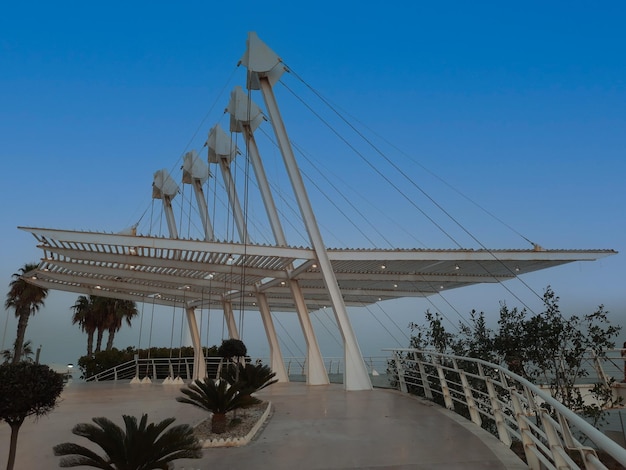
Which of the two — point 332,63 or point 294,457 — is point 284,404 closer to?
point 294,457

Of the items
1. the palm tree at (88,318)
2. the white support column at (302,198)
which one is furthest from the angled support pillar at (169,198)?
the palm tree at (88,318)

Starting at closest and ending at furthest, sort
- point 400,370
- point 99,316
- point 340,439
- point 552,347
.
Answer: point 340,439 → point 552,347 → point 400,370 → point 99,316

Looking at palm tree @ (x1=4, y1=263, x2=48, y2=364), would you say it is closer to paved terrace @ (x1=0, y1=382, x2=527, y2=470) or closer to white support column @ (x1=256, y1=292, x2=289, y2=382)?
white support column @ (x1=256, y1=292, x2=289, y2=382)

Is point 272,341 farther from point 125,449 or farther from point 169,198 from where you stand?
point 125,449

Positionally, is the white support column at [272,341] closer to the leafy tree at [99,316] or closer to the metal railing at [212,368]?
the metal railing at [212,368]

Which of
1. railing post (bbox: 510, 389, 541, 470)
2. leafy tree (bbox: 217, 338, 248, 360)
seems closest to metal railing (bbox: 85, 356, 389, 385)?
leafy tree (bbox: 217, 338, 248, 360)

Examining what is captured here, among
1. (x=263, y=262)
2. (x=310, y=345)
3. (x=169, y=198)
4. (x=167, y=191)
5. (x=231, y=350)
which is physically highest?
(x=167, y=191)

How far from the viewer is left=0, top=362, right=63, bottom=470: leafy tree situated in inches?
204

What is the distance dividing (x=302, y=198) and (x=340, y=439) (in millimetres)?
10526

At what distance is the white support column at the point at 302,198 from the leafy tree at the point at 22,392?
11.0 metres

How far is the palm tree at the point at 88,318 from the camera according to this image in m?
39.8

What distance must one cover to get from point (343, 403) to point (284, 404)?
1523 mm

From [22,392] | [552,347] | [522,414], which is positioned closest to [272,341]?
[552,347]

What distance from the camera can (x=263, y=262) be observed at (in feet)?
59.5
